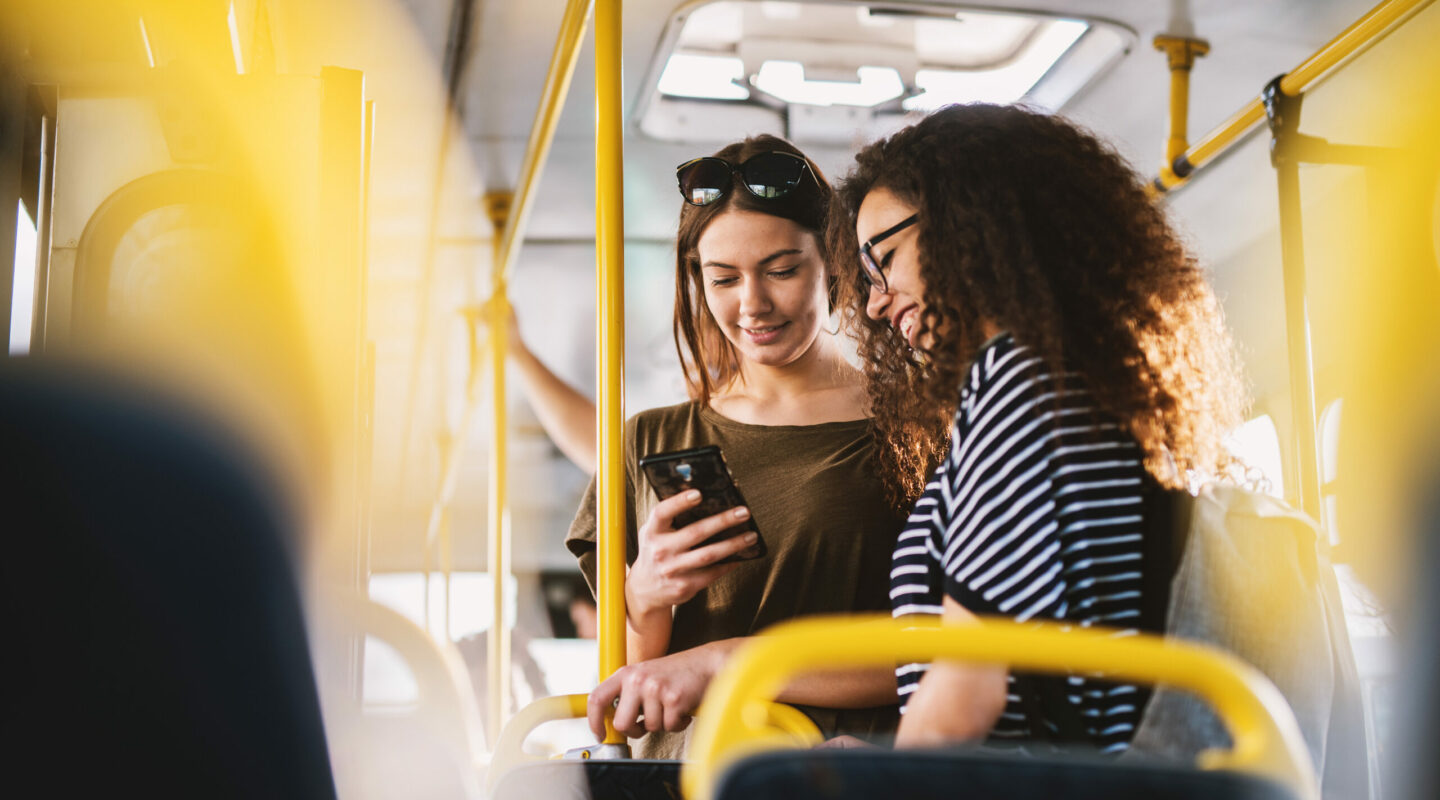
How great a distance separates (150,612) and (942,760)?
0.73 m

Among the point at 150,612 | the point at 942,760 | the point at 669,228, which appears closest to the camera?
the point at 942,760

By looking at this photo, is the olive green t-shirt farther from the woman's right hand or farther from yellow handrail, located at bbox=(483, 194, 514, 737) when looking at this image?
yellow handrail, located at bbox=(483, 194, 514, 737)

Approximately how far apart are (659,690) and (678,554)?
21 cm

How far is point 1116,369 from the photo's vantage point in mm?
1378

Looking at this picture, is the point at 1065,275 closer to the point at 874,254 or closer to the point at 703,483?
the point at 874,254

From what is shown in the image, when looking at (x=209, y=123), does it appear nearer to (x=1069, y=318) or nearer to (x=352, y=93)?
(x=352, y=93)

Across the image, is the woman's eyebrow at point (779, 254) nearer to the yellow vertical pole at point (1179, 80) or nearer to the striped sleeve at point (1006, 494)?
the striped sleeve at point (1006, 494)

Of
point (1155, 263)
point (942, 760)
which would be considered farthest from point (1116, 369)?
point (942, 760)

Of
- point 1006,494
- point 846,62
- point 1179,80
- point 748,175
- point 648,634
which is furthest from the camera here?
point 846,62

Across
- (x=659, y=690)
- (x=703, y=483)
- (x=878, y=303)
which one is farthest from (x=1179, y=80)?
(x=659, y=690)

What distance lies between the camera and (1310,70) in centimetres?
256

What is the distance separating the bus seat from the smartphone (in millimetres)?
774

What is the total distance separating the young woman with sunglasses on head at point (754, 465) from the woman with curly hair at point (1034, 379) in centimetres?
40

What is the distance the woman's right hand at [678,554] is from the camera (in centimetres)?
191
